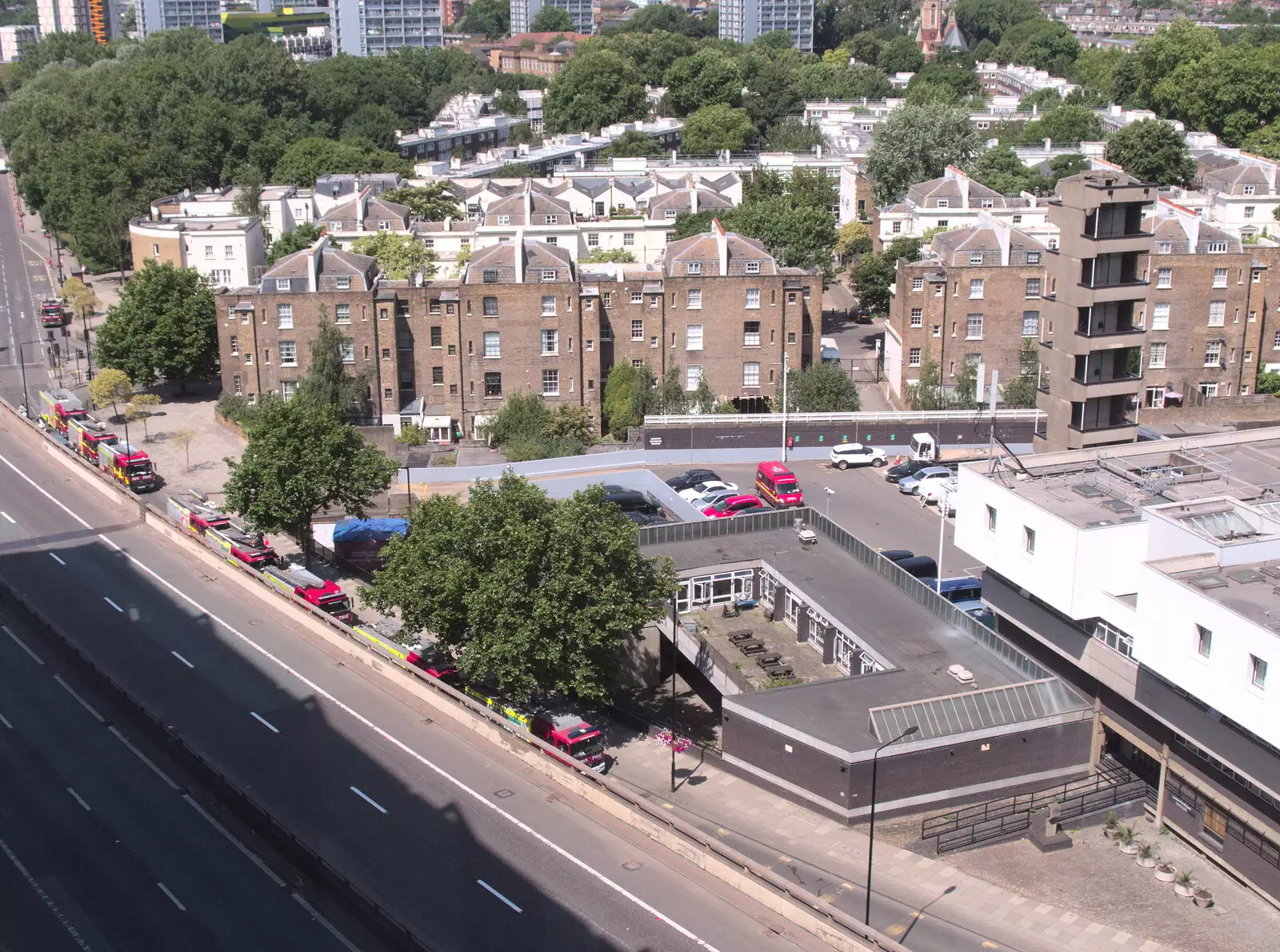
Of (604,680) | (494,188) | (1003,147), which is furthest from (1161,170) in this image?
(604,680)

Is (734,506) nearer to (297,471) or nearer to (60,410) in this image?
(297,471)

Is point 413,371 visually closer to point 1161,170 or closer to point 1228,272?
point 1228,272

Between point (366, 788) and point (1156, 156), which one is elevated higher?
point (1156, 156)

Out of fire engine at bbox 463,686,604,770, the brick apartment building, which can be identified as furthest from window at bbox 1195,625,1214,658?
the brick apartment building

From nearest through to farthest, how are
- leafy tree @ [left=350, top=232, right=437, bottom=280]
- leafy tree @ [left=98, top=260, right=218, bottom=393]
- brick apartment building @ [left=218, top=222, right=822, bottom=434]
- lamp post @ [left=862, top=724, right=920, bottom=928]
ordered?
lamp post @ [left=862, top=724, right=920, bottom=928] < brick apartment building @ [left=218, top=222, right=822, bottom=434] < leafy tree @ [left=98, top=260, right=218, bottom=393] < leafy tree @ [left=350, top=232, right=437, bottom=280]

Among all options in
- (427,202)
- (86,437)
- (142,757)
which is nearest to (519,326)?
(86,437)

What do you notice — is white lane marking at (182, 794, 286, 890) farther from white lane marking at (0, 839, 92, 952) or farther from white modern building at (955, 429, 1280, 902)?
white modern building at (955, 429, 1280, 902)

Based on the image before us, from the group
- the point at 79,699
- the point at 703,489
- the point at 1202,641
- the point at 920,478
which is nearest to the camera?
the point at 1202,641
